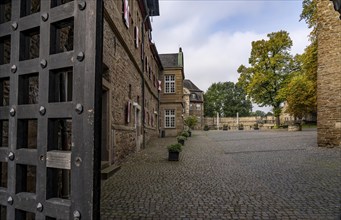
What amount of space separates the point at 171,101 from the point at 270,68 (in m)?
15.6

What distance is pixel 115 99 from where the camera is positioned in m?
9.19

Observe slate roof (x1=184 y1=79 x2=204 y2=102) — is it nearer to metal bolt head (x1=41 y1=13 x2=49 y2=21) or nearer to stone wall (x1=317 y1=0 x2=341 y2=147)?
stone wall (x1=317 y1=0 x2=341 y2=147)

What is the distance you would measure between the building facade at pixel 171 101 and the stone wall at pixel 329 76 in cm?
1639

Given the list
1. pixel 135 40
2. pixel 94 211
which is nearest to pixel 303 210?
pixel 94 211

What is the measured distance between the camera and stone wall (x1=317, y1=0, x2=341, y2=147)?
43.0ft

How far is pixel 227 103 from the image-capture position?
6925cm

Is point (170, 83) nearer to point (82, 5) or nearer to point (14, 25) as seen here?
point (14, 25)

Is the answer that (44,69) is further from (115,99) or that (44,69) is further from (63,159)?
(115,99)

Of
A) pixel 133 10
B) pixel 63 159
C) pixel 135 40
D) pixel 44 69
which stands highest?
pixel 133 10

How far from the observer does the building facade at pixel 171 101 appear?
94.4 ft

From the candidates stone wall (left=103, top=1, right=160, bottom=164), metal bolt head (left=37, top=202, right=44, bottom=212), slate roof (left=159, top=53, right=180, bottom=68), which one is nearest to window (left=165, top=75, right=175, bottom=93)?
slate roof (left=159, top=53, right=180, bottom=68)

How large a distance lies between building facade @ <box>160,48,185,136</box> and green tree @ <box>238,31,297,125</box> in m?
11.8

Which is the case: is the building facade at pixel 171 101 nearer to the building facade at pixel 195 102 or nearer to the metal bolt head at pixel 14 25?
the metal bolt head at pixel 14 25

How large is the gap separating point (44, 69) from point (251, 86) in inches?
1438
